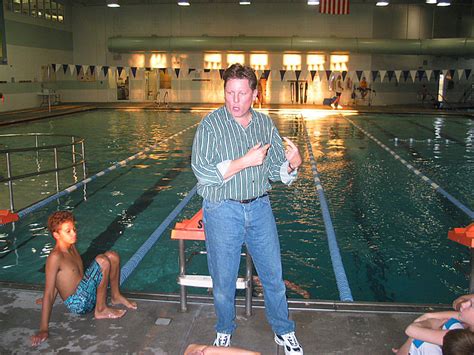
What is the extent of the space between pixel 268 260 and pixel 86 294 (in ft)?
3.94

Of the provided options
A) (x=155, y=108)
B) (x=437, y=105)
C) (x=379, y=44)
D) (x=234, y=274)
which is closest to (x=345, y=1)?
(x=379, y=44)

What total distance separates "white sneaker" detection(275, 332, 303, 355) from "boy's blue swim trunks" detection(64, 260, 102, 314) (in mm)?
1199

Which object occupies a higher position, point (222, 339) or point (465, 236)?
point (465, 236)

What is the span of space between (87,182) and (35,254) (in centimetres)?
332

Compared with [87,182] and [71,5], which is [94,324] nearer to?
[87,182]

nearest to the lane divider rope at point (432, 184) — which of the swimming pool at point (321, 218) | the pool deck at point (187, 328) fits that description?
the swimming pool at point (321, 218)

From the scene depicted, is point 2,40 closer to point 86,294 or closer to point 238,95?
point 86,294

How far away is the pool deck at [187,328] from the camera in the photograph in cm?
288

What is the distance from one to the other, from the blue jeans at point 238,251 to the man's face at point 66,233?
916 mm

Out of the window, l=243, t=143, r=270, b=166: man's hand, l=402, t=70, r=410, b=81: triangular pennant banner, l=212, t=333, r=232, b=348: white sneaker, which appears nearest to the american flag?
l=402, t=70, r=410, b=81: triangular pennant banner

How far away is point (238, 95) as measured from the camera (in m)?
2.62

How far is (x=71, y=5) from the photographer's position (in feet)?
90.7

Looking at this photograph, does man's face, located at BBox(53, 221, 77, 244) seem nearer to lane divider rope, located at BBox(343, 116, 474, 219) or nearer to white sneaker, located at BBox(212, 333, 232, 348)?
white sneaker, located at BBox(212, 333, 232, 348)

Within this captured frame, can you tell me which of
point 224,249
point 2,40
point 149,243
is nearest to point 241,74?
point 224,249
